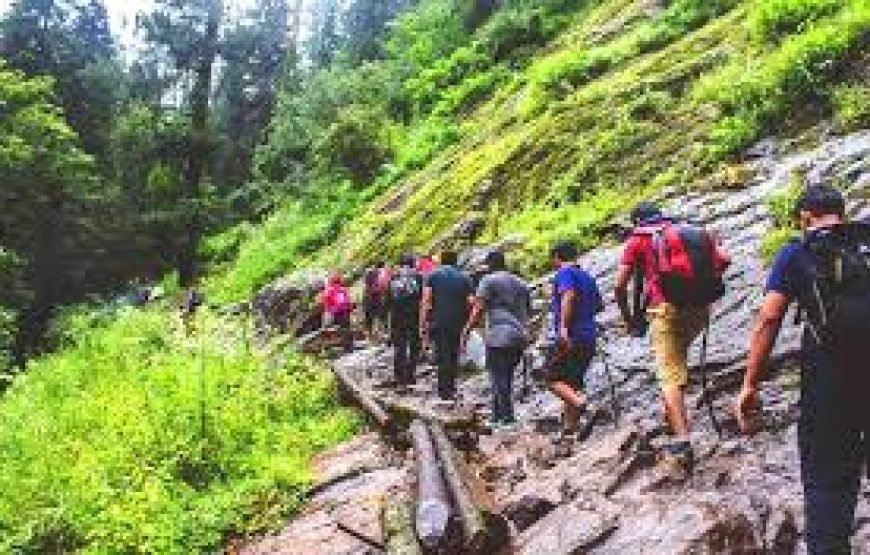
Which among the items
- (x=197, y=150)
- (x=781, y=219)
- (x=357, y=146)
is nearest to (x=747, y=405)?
(x=781, y=219)

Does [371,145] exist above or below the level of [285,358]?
above

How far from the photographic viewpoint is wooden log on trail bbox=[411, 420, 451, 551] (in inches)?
324

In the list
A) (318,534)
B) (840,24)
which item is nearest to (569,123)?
(840,24)

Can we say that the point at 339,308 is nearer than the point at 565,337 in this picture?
No

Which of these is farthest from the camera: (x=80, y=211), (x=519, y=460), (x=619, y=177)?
(x=80, y=211)

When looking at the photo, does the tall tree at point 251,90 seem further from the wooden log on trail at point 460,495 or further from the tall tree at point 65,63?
the wooden log on trail at point 460,495

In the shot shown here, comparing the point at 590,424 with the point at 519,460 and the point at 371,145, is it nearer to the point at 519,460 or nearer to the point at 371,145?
the point at 519,460

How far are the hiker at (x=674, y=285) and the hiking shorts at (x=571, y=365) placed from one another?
1.82m

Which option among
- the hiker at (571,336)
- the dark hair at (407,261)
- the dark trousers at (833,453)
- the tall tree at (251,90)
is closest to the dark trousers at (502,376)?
the hiker at (571,336)

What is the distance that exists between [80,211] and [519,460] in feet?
110

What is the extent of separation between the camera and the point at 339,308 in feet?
70.0

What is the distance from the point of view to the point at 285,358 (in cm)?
1872

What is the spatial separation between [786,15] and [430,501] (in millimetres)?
11917

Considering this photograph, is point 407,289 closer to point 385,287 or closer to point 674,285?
point 385,287
